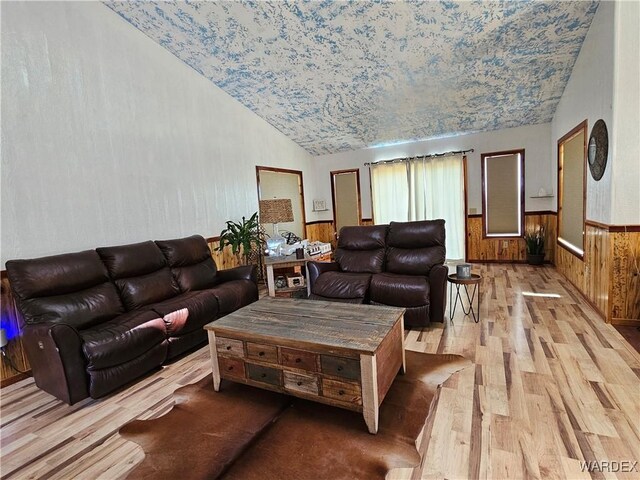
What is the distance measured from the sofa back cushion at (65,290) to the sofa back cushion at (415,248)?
274 centimetres

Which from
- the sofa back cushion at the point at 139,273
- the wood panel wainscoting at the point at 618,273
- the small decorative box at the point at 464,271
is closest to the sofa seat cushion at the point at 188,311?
the sofa back cushion at the point at 139,273

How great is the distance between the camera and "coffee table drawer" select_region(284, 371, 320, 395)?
192cm

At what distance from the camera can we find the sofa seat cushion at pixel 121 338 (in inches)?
88.8

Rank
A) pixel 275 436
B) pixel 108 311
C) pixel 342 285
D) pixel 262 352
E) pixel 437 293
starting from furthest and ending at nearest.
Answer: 1. pixel 342 285
2. pixel 437 293
3. pixel 108 311
4. pixel 262 352
5. pixel 275 436

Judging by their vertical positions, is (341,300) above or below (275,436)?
above

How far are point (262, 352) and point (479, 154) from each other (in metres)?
5.61

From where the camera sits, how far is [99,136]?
10.8ft

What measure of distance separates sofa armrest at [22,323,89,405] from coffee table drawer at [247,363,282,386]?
1.16 m


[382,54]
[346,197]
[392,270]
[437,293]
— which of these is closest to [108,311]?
[392,270]

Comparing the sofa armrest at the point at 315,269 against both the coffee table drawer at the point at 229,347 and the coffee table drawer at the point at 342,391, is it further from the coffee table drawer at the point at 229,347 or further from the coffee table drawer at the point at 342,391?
the coffee table drawer at the point at 342,391

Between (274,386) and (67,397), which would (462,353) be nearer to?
(274,386)

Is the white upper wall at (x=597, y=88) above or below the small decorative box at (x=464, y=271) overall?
above

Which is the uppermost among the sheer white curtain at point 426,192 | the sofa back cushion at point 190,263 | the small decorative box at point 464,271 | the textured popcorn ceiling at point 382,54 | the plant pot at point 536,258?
the textured popcorn ceiling at point 382,54

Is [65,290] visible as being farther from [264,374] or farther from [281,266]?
[281,266]
